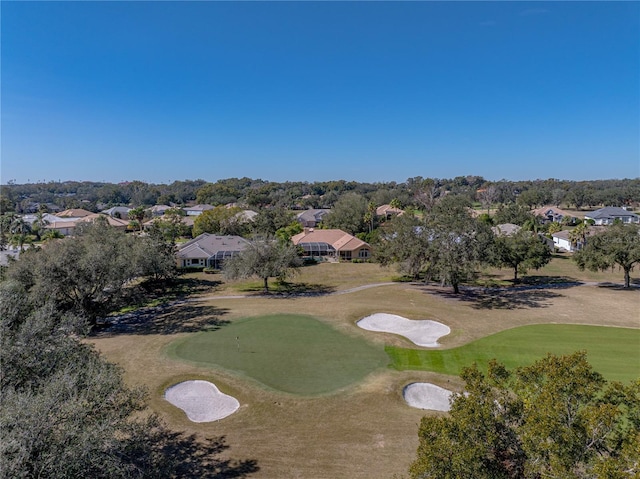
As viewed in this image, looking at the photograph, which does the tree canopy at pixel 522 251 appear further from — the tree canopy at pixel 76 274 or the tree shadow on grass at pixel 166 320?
the tree canopy at pixel 76 274

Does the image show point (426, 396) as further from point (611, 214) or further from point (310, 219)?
point (611, 214)

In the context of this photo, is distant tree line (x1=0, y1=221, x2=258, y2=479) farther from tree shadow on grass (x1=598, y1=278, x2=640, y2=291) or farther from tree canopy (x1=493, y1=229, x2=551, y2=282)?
tree shadow on grass (x1=598, y1=278, x2=640, y2=291)

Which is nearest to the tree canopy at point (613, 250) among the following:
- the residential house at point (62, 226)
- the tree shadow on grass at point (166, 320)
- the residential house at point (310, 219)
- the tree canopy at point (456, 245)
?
the tree canopy at point (456, 245)

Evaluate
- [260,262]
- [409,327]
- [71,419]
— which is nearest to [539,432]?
[71,419]

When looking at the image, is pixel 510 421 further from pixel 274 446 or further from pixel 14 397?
pixel 14 397

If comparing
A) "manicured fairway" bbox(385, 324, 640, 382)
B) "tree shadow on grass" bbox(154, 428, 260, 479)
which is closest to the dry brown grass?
"tree shadow on grass" bbox(154, 428, 260, 479)

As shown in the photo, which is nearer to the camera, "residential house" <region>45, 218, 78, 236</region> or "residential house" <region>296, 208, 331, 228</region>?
"residential house" <region>45, 218, 78, 236</region>
